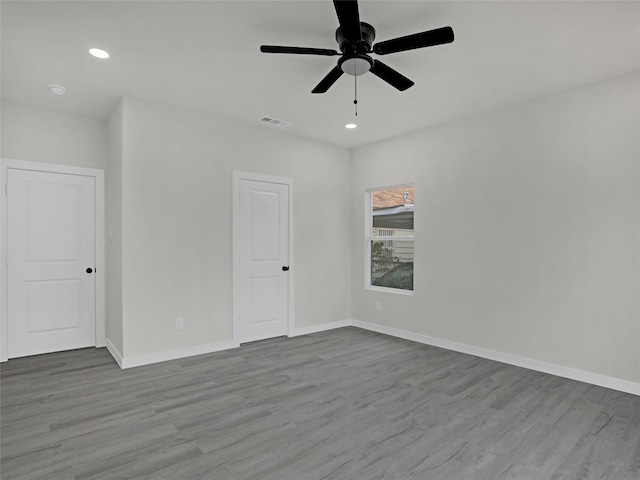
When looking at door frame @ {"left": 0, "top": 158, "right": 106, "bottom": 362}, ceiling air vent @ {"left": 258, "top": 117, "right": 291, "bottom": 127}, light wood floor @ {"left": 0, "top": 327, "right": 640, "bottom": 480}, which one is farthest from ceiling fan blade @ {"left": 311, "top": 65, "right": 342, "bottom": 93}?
door frame @ {"left": 0, "top": 158, "right": 106, "bottom": 362}

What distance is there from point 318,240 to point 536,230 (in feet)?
9.05

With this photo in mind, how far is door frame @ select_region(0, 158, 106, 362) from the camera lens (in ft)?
13.2

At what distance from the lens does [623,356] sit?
328cm

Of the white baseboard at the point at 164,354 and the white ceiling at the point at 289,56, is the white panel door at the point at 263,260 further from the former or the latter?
the white ceiling at the point at 289,56

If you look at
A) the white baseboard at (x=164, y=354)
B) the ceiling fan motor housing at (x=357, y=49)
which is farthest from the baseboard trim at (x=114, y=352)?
the ceiling fan motor housing at (x=357, y=49)

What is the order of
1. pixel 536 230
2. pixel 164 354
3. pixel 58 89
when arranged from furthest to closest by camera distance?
pixel 164 354 < pixel 536 230 < pixel 58 89

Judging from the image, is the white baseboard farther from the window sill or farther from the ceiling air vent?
the ceiling air vent

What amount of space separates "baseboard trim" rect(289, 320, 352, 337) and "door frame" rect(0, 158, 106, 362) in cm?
238

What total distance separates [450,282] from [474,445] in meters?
2.37

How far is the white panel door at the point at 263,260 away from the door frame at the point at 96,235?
1.69 meters

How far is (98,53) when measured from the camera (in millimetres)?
2973

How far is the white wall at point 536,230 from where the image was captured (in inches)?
130

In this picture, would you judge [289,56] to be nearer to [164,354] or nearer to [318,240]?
[318,240]

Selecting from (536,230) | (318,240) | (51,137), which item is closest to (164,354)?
(318,240)
